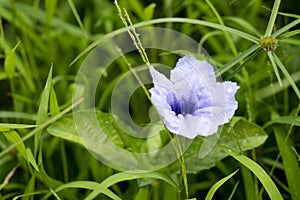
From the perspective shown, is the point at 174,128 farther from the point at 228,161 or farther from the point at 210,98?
the point at 228,161

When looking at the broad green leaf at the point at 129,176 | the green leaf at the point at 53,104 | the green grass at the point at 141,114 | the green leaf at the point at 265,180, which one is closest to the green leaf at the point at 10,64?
the green grass at the point at 141,114

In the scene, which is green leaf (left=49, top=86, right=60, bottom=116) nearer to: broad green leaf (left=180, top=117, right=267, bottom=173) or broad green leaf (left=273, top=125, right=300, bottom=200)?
broad green leaf (left=180, top=117, right=267, bottom=173)

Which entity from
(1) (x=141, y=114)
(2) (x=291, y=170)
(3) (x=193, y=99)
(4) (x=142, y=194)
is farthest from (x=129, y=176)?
(1) (x=141, y=114)

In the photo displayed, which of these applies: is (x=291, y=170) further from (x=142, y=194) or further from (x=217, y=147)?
(x=142, y=194)

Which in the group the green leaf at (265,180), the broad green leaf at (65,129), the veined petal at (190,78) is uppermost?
the veined petal at (190,78)

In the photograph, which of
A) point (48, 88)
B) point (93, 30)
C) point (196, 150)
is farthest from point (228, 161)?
point (93, 30)

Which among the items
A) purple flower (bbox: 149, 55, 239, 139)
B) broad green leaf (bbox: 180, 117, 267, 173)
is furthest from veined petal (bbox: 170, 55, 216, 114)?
broad green leaf (bbox: 180, 117, 267, 173)

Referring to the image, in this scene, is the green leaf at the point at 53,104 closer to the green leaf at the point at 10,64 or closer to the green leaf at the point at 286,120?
the green leaf at the point at 10,64
